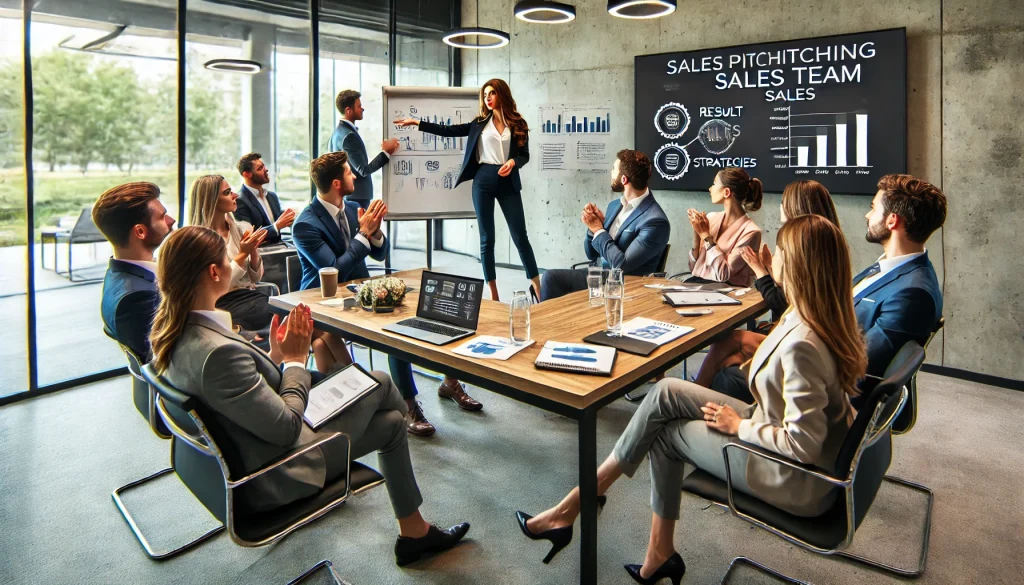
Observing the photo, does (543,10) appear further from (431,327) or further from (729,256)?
(431,327)

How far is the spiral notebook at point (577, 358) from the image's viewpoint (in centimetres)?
199

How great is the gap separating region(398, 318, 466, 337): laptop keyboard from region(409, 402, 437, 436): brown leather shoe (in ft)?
3.22

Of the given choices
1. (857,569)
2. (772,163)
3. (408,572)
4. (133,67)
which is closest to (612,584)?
(408,572)

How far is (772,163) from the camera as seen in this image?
→ 16.9 ft

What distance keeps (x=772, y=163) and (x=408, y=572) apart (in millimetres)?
4166

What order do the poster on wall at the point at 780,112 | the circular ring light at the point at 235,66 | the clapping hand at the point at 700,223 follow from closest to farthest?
the clapping hand at the point at 700,223 → the poster on wall at the point at 780,112 → the circular ring light at the point at 235,66

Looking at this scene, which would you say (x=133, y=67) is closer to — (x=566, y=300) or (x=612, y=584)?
(x=566, y=300)

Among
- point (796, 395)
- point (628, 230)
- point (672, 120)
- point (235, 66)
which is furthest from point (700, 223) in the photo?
point (235, 66)

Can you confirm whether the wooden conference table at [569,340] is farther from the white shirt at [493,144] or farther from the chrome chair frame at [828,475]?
the white shirt at [493,144]

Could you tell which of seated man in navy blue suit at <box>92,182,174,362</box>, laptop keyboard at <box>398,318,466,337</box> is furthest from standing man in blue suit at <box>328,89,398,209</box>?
laptop keyboard at <box>398,318,466,337</box>

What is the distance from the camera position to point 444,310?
2588mm

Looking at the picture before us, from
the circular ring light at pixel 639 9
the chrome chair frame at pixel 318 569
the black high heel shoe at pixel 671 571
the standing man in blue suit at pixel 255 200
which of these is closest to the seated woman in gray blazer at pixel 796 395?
the black high heel shoe at pixel 671 571

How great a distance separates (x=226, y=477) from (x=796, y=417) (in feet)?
4.79

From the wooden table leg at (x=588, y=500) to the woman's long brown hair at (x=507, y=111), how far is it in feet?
11.8
